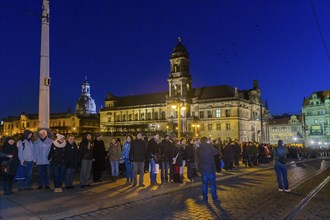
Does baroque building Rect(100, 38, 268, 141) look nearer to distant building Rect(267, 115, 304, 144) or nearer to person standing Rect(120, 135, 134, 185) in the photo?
distant building Rect(267, 115, 304, 144)

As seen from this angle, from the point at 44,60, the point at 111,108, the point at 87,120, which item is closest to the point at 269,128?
the point at 111,108

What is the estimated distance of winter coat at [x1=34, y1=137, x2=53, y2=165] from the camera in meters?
11.2

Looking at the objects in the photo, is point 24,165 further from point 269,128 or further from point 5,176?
point 269,128

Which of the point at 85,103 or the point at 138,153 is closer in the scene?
the point at 138,153

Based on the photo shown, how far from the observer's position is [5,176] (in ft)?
33.2

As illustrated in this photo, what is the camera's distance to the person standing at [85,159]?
1207 cm

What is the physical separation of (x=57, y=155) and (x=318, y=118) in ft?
295

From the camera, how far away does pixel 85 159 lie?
12195 mm

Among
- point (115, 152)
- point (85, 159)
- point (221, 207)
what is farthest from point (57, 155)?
point (221, 207)

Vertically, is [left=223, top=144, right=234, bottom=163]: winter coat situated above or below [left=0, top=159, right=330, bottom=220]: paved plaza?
above

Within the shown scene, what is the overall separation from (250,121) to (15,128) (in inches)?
3742

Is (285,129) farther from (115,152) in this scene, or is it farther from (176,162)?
(115,152)

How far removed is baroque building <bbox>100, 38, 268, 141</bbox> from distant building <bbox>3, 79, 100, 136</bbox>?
19.9 metres

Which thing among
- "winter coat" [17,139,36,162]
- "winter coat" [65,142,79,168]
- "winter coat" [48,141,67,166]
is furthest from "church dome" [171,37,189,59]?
"winter coat" [17,139,36,162]
